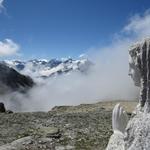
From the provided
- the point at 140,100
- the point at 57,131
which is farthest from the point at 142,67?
the point at 57,131

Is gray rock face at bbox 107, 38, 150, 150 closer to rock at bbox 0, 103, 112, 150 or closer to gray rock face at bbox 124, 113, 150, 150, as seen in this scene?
gray rock face at bbox 124, 113, 150, 150

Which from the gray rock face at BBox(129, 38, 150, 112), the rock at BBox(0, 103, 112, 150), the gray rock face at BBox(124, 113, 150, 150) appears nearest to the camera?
the gray rock face at BBox(129, 38, 150, 112)

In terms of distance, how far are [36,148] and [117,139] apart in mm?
10023

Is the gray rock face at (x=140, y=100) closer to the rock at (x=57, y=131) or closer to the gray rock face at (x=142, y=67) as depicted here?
the gray rock face at (x=142, y=67)

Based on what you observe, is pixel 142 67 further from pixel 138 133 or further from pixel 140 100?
pixel 138 133

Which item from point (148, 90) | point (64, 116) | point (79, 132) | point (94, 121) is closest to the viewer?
point (148, 90)

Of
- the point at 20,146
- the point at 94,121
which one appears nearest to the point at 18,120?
the point at 94,121

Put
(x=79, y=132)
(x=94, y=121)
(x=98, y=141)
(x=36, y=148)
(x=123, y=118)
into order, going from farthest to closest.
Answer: (x=94, y=121)
(x=79, y=132)
(x=98, y=141)
(x=36, y=148)
(x=123, y=118)

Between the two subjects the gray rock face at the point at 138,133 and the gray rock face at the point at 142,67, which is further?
the gray rock face at the point at 138,133

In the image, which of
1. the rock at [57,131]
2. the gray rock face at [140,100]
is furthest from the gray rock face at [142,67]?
the rock at [57,131]

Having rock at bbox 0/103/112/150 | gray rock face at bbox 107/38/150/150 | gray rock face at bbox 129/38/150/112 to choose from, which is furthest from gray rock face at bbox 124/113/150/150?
rock at bbox 0/103/112/150

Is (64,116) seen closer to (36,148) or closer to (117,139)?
(36,148)

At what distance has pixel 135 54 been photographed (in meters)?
8.78

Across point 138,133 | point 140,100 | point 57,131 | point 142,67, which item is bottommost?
point 57,131
